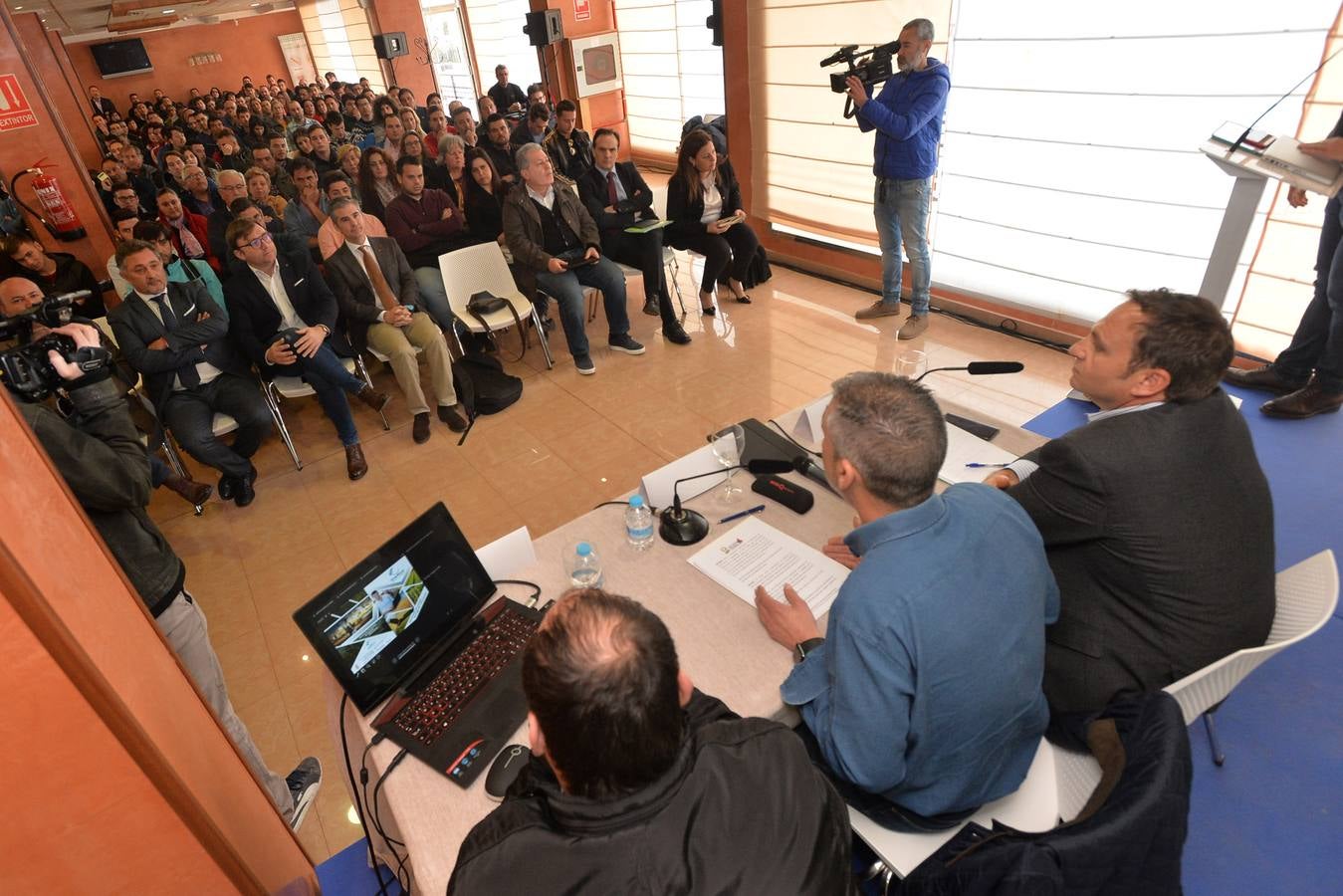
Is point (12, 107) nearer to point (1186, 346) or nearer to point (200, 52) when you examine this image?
point (1186, 346)

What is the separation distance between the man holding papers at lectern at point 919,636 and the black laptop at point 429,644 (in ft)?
2.11

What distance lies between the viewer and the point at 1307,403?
3275 mm

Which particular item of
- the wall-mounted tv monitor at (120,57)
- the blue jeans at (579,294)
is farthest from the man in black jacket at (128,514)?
the wall-mounted tv monitor at (120,57)

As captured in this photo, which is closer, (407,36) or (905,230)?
(905,230)

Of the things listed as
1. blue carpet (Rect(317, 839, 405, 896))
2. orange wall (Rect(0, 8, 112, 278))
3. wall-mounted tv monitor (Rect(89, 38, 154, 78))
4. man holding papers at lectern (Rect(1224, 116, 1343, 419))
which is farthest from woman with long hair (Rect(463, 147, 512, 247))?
wall-mounted tv monitor (Rect(89, 38, 154, 78))

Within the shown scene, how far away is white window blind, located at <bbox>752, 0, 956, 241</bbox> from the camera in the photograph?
4.92 m

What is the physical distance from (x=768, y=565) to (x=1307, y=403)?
3.07 metres

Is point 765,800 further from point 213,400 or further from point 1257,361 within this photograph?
point 1257,361

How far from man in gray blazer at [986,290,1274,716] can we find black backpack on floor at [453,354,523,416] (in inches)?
134

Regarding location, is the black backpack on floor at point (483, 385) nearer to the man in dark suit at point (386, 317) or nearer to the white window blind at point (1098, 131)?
the man in dark suit at point (386, 317)

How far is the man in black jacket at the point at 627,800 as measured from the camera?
0.94 metres

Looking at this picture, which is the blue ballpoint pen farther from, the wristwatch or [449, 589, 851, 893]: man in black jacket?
[449, 589, 851, 893]: man in black jacket

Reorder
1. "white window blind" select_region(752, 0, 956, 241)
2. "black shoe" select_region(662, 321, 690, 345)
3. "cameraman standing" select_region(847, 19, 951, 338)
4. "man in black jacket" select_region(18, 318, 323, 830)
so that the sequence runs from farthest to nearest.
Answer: "black shoe" select_region(662, 321, 690, 345) → "white window blind" select_region(752, 0, 956, 241) → "cameraman standing" select_region(847, 19, 951, 338) → "man in black jacket" select_region(18, 318, 323, 830)

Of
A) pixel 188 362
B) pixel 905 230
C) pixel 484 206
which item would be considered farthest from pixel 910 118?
pixel 188 362
